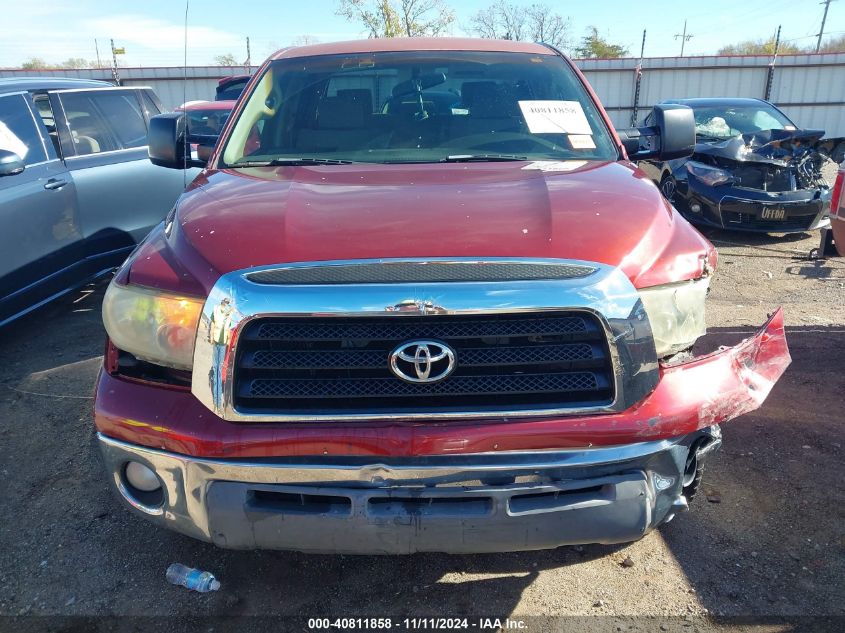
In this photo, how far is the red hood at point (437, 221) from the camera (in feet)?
6.67

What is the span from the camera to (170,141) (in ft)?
12.0

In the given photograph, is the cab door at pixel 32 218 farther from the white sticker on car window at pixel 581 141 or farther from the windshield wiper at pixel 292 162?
the white sticker on car window at pixel 581 141

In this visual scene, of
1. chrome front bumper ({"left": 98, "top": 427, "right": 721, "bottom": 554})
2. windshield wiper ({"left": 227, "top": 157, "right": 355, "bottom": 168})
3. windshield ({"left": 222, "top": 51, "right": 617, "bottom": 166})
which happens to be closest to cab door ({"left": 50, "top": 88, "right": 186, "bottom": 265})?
windshield ({"left": 222, "top": 51, "right": 617, "bottom": 166})

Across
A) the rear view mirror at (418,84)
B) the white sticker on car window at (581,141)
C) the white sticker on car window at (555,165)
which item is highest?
the rear view mirror at (418,84)

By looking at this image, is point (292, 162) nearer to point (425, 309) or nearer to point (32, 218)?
point (425, 309)

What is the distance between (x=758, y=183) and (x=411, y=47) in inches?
222

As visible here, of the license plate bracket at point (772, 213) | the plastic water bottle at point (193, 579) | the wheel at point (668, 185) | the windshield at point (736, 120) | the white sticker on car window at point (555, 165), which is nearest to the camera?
the plastic water bottle at point (193, 579)

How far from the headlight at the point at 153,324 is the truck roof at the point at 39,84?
11.8 feet

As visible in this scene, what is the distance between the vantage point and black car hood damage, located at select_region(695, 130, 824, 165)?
7.68 metres

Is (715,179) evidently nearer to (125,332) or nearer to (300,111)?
(300,111)

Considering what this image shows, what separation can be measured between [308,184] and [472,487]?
1.36 m

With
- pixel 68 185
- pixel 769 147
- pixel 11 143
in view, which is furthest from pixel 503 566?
pixel 769 147

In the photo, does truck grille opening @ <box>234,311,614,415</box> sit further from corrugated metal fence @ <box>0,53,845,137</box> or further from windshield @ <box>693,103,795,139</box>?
corrugated metal fence @ <box>0,53,845,137</box>

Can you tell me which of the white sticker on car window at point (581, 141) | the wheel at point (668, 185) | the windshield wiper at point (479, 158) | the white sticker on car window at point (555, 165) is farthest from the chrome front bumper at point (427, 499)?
the wheel at point (668, 185)
